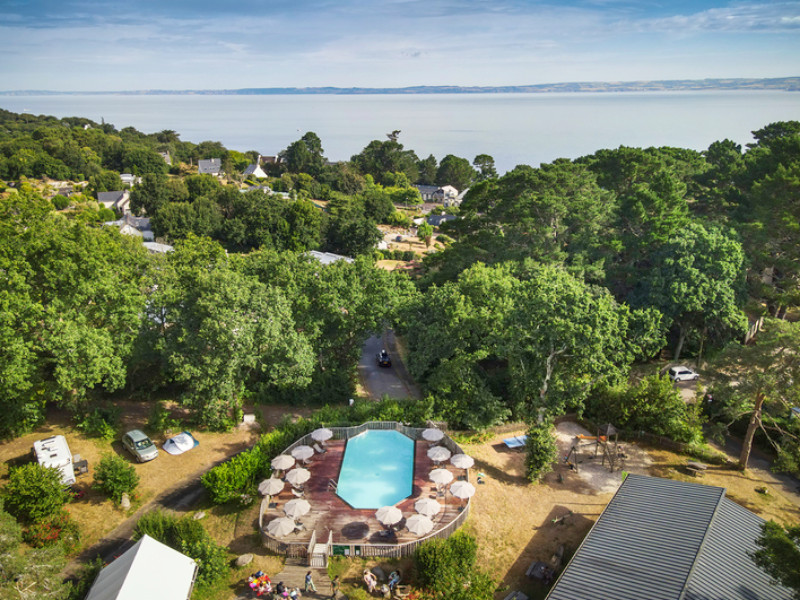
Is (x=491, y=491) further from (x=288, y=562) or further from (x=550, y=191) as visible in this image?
(x=550, y=191)

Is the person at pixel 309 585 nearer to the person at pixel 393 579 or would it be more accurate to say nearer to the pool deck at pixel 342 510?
the pool deck at pixel 342 510

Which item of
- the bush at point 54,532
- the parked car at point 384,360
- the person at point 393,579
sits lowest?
the parked car at point 384,360

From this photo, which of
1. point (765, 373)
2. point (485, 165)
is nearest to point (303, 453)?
point (765, 373)

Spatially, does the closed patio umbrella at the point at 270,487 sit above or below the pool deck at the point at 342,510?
above

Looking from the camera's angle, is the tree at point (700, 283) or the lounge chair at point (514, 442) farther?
the tree at point (700, 283)

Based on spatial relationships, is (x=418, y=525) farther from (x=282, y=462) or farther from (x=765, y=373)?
(x=765, y=373)

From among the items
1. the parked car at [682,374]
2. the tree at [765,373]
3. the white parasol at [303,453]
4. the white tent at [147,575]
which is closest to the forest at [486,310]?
the tree at [765,373]

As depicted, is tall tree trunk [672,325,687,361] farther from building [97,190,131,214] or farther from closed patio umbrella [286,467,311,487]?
building [97,190,131,214]

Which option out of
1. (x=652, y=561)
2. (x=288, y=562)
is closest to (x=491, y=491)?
→ (x=652, y=561)
